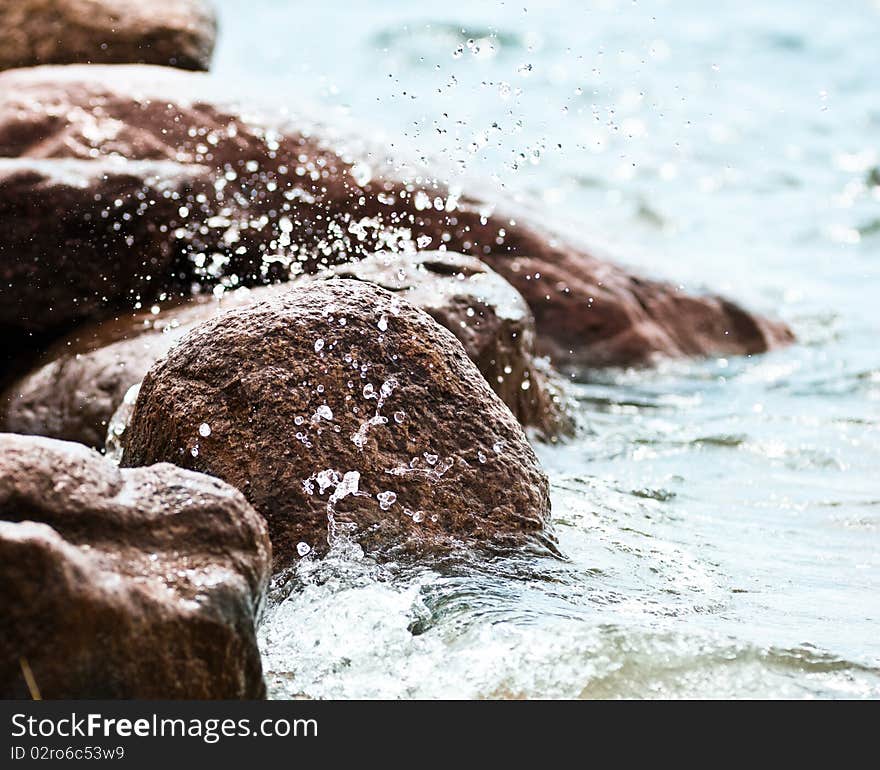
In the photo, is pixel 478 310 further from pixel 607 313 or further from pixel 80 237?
pixel 607 313

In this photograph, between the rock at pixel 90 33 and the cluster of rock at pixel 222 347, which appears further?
the rock at pixel 90 33

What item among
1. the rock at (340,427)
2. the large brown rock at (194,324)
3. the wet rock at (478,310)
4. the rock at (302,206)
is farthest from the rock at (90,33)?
the rock at (340,427)

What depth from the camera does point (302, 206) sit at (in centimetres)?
588

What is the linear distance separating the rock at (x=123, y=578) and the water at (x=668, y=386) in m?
0.32

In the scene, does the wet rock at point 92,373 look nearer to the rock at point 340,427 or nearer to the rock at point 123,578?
the rock at point 340,427

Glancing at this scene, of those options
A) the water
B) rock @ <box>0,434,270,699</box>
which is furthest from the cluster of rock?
the water

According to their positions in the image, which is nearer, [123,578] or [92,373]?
[123,578]

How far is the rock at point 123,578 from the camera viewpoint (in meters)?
2.35

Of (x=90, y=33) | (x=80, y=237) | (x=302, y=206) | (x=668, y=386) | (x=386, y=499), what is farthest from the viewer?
(x=90, y=33)

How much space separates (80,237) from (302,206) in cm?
114

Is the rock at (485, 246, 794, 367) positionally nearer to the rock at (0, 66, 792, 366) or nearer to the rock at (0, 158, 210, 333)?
the rock at (0, 66, 792, 366)

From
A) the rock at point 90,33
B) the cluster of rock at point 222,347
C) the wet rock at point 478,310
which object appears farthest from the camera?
the rock at point 90,33

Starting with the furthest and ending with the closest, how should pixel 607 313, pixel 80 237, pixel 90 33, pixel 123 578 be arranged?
pixel 90 33, pixel 607 313, pixel 80 237, pixel 123 578

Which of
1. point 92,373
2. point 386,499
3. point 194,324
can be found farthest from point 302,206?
point 386,499
